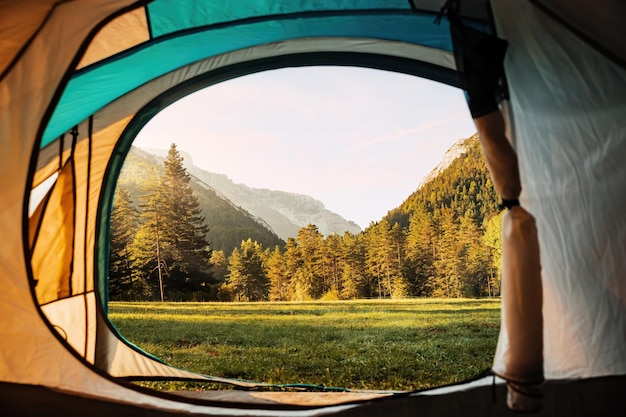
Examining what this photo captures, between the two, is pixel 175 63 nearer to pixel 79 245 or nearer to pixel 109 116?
pixel 109 116

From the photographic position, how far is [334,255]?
10312mm

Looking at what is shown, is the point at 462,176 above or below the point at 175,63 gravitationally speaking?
above

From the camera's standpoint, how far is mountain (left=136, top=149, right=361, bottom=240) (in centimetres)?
1151

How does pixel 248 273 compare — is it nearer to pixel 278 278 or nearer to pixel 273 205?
pixel 278 278

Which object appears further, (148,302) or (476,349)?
(148,302)

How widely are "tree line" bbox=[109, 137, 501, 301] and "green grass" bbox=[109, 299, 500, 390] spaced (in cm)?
41

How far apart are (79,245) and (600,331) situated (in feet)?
6.80

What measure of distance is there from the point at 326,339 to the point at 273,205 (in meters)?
5.38

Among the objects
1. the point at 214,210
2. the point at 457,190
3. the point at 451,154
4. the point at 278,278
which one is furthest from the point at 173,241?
the point at 451,154

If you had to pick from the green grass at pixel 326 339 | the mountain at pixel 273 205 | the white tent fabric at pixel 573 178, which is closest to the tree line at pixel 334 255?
the green grass at pixel 326 339

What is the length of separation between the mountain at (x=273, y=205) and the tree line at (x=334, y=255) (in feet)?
2.62

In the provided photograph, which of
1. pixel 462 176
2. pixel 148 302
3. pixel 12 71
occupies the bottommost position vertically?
pixel 148 302

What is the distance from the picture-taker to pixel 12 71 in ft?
4.97

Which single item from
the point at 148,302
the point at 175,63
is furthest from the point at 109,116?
the point at 148,302
